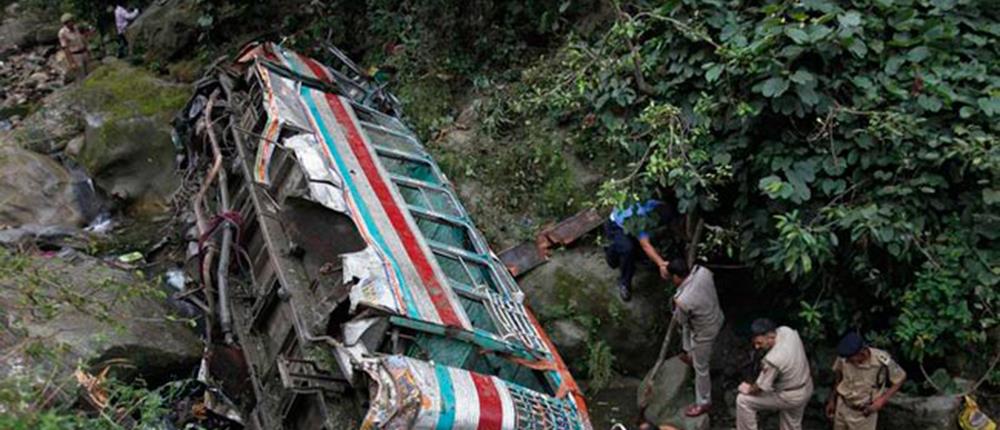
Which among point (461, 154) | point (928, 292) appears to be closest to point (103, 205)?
point (461, 154)

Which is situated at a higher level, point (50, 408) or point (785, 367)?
point (50, 408)

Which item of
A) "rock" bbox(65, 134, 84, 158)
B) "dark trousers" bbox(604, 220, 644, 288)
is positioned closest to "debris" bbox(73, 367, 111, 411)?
"dark trousers" bbox(604, 220, 644, 288)

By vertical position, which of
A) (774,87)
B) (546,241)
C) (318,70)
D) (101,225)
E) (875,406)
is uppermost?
(774,87)

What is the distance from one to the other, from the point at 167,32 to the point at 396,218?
793cm

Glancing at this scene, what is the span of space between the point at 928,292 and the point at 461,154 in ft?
14.6

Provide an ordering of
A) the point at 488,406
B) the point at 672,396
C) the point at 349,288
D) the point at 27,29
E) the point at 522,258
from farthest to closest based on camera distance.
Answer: the point at 27,29 < the point at 522,258 < the point at 672,396 < the point at 349,288 < the point at 488,406

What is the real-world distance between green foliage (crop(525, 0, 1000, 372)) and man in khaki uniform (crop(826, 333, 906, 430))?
21cm

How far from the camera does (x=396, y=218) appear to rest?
566 cm

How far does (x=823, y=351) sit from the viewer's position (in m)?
5.76

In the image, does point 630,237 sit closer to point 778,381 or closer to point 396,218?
point 778,381

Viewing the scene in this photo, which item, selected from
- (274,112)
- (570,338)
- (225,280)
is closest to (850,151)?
(570,338)

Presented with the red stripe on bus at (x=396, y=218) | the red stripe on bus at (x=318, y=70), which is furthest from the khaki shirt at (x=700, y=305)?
the red stripe on bus at (x=318, y=70)

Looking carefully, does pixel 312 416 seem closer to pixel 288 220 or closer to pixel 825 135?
pixel 288 220

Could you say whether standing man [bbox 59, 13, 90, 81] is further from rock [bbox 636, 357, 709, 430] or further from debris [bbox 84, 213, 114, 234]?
rock [bbox 636, 357, 709, 430]
